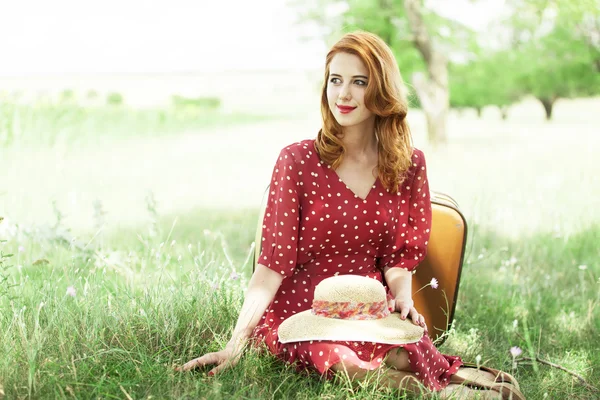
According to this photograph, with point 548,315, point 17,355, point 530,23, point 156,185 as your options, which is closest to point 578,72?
point 530,23

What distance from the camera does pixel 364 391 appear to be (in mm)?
2605

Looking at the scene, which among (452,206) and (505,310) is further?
(505,310)

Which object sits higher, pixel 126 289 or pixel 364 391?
pixel 126 289

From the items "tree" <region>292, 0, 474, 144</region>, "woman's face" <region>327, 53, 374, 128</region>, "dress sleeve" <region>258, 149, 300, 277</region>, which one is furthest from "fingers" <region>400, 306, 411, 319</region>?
"tree" <region>292, 0, 474, 144</region>

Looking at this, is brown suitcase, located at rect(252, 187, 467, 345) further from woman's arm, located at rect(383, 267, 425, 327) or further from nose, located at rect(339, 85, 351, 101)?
nose, located at rect(339, 85, 351, 101)

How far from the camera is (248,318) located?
280 cm

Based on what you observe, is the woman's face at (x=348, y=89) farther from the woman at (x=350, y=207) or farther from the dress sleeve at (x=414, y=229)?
the dress sleeve at (x=414, y=229)

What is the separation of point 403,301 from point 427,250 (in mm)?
589

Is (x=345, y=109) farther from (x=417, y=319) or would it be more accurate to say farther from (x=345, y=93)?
(x=417, y=319)

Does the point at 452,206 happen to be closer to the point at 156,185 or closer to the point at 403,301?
the point at 403,301

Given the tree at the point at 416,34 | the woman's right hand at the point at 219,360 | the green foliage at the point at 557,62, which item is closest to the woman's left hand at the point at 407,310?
the woman's right hand at the point at 219,360

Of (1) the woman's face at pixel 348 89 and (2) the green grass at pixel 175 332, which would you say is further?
(1) the woman's face at pixel 348 89

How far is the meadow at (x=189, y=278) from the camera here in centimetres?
259

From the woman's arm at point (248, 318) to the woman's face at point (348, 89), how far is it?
0.75 meters
